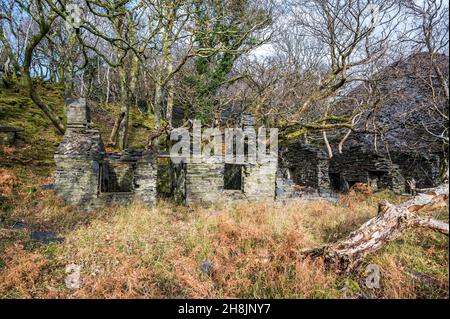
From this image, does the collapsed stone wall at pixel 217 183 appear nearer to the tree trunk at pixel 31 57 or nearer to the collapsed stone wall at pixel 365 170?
the tree trunk at pixel 31 57

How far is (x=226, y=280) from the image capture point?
411 centimetres

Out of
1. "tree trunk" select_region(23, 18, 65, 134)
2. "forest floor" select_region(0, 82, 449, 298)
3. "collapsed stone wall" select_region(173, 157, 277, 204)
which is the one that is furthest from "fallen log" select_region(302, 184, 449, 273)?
"tree trunk" select_region(23, 18, 65, 134)

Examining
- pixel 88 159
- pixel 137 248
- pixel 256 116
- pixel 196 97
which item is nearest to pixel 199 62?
pixel 196 97

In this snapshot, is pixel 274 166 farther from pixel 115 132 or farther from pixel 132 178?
pixel 115 132

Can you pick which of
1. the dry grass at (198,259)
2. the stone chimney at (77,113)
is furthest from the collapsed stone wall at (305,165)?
the stone chimney at (77,113)

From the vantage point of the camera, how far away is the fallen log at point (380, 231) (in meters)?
4.17

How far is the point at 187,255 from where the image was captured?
505 cm

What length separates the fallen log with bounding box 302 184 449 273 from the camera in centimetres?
417

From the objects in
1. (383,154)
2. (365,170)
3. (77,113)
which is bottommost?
(365,170)

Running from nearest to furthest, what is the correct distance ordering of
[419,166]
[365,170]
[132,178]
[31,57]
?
[31,57] → [132,178] → [419,166] → [365,170]

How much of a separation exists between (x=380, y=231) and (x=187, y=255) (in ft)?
11.5

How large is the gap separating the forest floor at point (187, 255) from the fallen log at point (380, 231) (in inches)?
7.9

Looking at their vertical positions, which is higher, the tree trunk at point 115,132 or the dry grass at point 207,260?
the tree trunk at point 115,132

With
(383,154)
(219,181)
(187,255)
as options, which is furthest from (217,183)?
(383,154)
